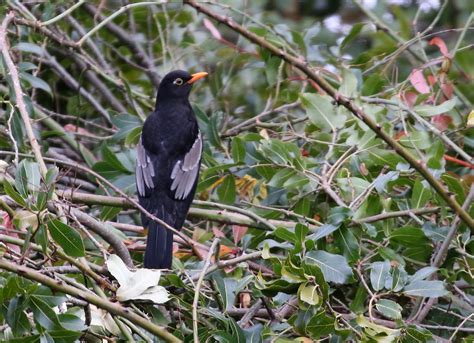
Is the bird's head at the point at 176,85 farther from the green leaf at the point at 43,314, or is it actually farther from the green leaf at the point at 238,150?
the green leaf at the point at 43,314

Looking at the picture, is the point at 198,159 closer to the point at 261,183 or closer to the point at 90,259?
the point at 261,183

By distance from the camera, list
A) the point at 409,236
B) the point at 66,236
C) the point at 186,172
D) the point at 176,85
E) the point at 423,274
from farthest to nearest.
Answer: the point at 176,85
the point at 186,172
the point at 409,236
the point at 423,274
the point at 66,236

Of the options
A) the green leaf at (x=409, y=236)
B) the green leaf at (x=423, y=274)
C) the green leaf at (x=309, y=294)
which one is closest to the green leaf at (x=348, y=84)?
the green leaf at (x=409, y=236)

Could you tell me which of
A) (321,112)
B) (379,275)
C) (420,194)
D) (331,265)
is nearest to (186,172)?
(321,112)

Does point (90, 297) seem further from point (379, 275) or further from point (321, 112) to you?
point (321, 112)

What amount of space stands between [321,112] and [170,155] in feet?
4.37

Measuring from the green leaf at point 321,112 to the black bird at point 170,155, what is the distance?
0.91m

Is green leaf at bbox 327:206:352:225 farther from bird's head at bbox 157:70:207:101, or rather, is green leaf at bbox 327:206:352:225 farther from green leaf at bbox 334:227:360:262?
bird's head at bbox 157:70:207:101

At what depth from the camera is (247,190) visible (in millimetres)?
6012

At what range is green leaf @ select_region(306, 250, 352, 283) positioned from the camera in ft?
14.1

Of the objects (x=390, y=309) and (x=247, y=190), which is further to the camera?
(x=247, y=190)

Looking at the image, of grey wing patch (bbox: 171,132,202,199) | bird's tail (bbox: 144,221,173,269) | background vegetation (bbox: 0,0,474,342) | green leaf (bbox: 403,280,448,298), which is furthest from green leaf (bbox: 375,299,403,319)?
grey wing patch (bbox: 171,132,202,199)

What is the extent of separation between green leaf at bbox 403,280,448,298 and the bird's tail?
117 centimetres

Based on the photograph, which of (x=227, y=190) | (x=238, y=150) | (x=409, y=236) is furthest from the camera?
(x=227, y=190)
